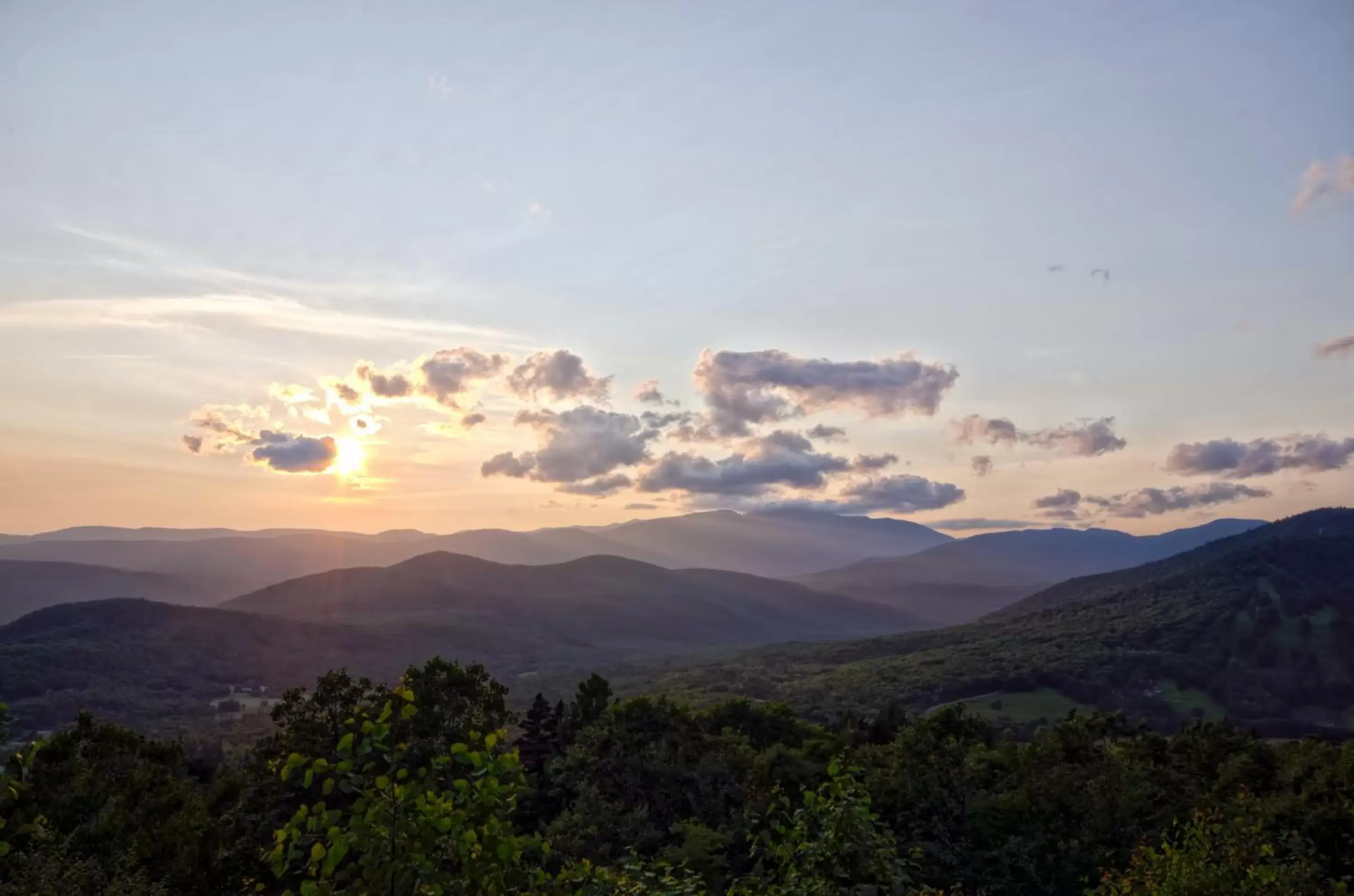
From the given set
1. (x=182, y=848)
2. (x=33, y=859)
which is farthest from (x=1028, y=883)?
(x=33, y=859)

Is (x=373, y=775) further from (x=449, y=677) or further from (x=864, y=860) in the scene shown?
(x=449, y=677)

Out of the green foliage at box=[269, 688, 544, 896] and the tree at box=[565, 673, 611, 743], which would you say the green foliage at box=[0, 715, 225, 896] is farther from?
the tree at box=[565, 673, 611, 743]

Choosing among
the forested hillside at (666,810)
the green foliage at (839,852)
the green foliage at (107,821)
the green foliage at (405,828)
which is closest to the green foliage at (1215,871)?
the forested hillside at (666,810)

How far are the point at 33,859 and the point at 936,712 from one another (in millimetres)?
39774

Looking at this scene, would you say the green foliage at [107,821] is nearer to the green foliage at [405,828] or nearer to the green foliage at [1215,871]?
the green foliage at [405,828]

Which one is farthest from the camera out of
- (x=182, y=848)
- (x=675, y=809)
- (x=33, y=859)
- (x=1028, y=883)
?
(x=675, y=809)

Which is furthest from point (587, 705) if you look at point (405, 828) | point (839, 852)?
point (405, 828)

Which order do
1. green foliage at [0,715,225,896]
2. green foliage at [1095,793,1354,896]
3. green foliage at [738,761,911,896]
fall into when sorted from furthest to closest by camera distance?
green foliage at [0,715,225,896]
green foliage at [1095,793,1354,896]
green foliage at [738,761,911,896]

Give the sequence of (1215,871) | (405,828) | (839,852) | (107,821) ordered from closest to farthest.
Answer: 1. (405,828)
2. (839,852)
3. (1215,871)
4. (107,821)

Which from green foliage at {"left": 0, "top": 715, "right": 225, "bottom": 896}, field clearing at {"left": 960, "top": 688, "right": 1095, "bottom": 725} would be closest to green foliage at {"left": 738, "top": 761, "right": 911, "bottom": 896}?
green foliage at {"left": 0, "top": 715, "right": 225, "bottom": 896}

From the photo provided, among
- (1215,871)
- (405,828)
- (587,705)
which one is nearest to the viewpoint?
(405,828)

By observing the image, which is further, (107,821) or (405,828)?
(107,821)

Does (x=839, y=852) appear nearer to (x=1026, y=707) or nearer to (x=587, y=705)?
(x=587, y=705)

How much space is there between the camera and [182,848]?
29484 mm
